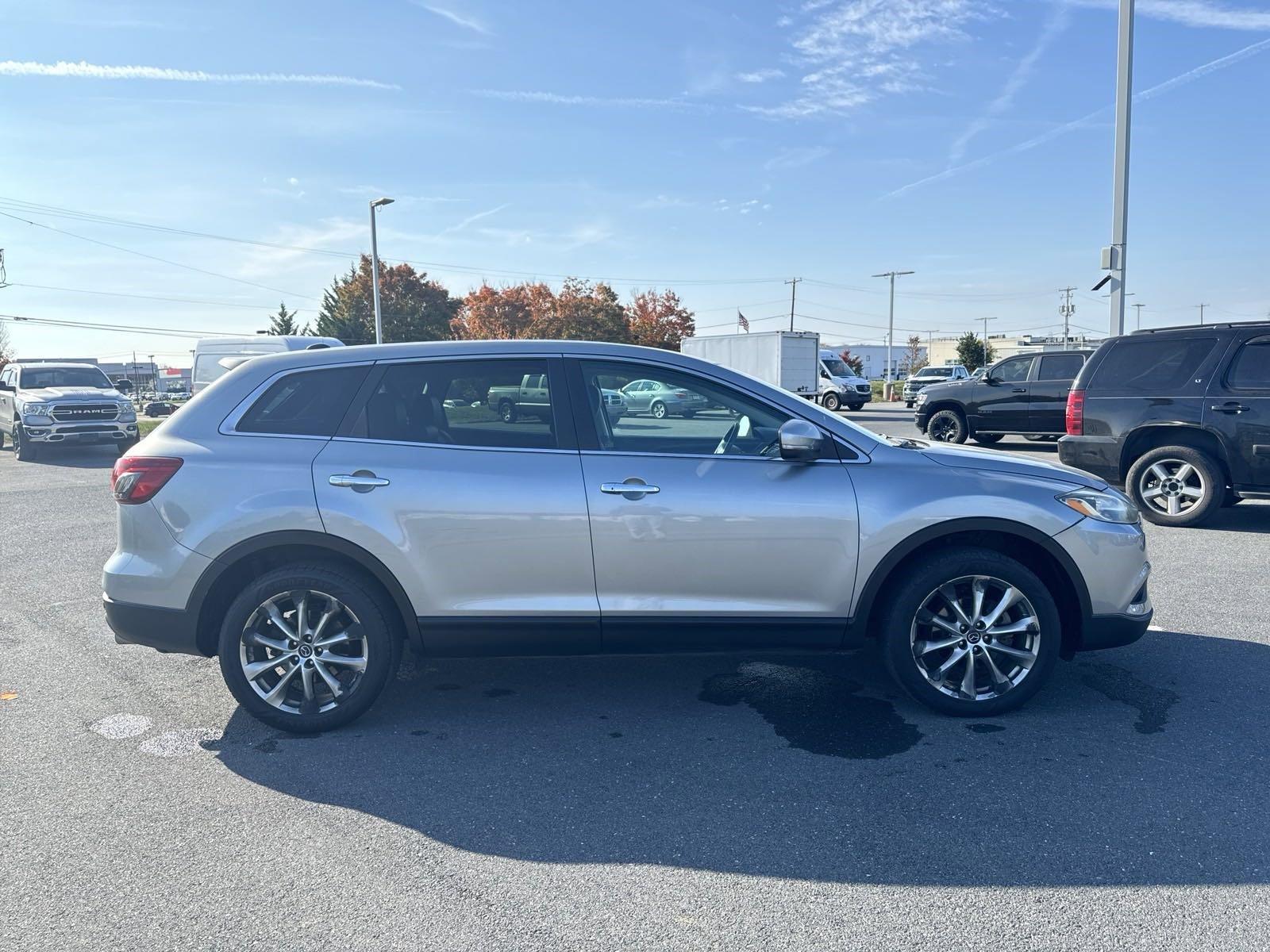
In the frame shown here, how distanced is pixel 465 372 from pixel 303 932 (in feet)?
8.17

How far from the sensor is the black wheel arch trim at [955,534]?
14.2ft

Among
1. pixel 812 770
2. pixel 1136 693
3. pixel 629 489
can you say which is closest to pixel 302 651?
pixel 629 489

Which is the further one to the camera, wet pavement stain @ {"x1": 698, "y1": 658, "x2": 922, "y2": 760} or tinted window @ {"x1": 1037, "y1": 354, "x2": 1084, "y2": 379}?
tinted window @ {"x1": 1037, "y1": 354, "x2": 1084, "y2": 379}

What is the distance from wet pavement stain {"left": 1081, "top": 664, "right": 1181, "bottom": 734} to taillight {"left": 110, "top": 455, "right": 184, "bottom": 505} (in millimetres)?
4457

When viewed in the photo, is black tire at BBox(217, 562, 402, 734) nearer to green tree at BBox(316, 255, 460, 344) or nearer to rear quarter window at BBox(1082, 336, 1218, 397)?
rear quarter window at BBox(1082, 336, 1218, 397)

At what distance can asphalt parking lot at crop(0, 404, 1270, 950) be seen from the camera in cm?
293

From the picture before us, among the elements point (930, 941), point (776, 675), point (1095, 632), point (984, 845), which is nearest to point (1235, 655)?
point (1095, 632)

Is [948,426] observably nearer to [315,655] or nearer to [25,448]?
[315,655]

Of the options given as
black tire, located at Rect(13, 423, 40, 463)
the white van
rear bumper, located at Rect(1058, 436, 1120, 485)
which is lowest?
black tire, located at Rect(13, 423, 40, 463)

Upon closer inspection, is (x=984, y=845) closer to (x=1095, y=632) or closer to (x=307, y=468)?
(x=1095, y=632)

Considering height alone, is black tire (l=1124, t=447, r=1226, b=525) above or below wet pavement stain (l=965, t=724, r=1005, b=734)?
above

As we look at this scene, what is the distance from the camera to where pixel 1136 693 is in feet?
15.8

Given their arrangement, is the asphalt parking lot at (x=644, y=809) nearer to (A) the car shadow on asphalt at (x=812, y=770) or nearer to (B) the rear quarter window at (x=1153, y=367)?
(A) the car shadow on asphalt at (x=812, y=770)

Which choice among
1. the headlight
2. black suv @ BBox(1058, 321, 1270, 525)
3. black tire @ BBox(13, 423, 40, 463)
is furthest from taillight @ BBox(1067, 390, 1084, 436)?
black tire @ BBox(13, 423, 40, 463)
